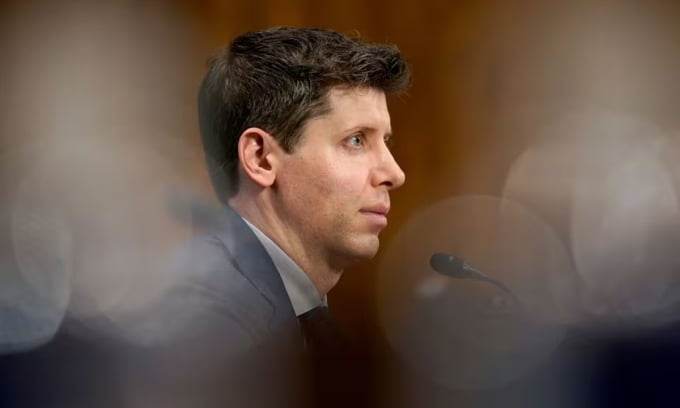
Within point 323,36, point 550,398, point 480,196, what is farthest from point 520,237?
point 323,36

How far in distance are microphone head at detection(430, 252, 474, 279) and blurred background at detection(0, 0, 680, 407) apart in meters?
0.07

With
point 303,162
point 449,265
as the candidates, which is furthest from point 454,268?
point 303,162

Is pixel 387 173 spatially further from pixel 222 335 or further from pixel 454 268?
pixel 222 335

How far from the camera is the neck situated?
90 cm

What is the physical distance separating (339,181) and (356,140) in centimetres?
5

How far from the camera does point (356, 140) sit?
0.89 m

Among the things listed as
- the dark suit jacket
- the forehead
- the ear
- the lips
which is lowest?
the dark suit jacket

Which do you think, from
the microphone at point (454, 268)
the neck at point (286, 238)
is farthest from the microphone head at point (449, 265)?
the neck at point (286, 238)

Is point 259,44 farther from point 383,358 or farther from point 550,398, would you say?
point 550,398

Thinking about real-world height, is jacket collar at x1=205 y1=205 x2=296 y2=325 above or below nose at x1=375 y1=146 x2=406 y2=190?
below

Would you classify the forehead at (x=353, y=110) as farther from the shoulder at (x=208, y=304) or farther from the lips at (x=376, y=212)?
the shoulder at (x=208, y=304)

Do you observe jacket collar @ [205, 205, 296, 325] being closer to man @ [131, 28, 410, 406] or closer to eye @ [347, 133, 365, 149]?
man @ [131, 28, 410, 406]

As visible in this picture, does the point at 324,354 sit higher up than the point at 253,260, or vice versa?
the point at 253,260

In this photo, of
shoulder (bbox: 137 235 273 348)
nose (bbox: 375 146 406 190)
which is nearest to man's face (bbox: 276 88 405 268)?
nose (bbox: 375 146 406 190)
